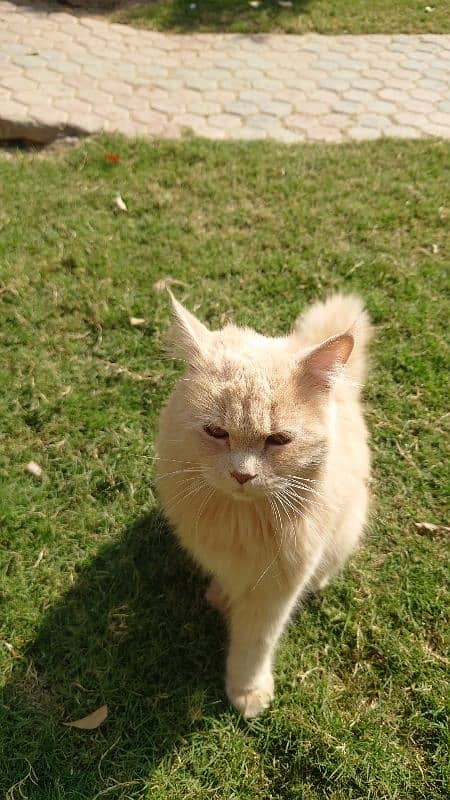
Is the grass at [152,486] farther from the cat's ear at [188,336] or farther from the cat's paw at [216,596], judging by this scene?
the cat's ear at [188,336]

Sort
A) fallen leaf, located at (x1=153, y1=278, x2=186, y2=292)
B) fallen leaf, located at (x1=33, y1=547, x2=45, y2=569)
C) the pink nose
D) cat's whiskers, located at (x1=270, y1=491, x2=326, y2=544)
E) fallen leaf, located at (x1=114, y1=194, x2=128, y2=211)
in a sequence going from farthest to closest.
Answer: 1. fallen leaf, located at (x1=114, y1=194, x2=128, y2=211)
2. fallen leaf, located at (x1=153, y1=278, x2=186, y2=292)
3. fallen leaf, located at (x1=33, y1=547, x2=45, y2=569)
4. cat's whiskers, located at (x1=270, y1=491, x2=326, y2=544)
5. the pink nose

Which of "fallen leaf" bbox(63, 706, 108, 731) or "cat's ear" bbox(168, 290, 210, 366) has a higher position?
"cat's ear" bbox(168, 290, 210, 366)

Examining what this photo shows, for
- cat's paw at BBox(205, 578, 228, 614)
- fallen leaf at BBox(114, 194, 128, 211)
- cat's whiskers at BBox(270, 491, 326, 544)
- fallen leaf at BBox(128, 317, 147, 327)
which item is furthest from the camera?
fallen leaf at BBox(114, 194, 128, 211)

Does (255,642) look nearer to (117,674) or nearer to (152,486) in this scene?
(117,674)

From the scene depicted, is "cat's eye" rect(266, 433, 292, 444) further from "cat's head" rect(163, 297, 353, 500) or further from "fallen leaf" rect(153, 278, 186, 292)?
"fallen leaf" rect(153, 278, 186, 292)

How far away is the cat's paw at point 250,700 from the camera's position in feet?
7.25

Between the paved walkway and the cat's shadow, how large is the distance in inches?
156

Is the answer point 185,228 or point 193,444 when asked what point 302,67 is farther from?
point 193,444

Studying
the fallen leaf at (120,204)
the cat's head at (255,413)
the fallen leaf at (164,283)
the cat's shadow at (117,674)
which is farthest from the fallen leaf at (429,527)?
the fallen leaf at (120,204)

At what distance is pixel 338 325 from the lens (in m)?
2.22

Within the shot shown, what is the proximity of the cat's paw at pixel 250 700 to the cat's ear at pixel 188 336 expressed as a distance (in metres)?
1.33

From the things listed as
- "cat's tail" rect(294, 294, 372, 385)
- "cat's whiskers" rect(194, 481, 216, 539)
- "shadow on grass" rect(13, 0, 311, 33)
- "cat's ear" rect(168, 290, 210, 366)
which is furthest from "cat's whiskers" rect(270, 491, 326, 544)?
"shadow on grass" rect(13, 0, 311, 33)

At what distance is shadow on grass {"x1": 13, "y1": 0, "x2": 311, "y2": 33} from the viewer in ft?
22.1

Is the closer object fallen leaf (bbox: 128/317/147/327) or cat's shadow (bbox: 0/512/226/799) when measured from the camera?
cat's shadow (bbox: 0/512/226/799)
